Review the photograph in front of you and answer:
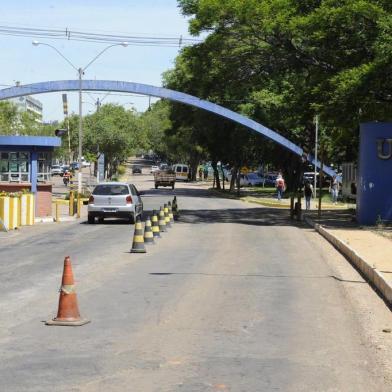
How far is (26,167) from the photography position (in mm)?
34188

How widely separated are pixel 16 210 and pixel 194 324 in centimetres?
1815

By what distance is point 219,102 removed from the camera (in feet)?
188

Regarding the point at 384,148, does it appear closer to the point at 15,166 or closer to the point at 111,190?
the point at 111,190

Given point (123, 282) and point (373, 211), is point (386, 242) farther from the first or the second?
point (123, 282)

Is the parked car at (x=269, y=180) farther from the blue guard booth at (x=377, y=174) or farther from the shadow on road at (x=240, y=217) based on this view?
the blue guard booth at (x=377, y=174)

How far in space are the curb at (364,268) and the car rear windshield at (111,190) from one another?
8198mm

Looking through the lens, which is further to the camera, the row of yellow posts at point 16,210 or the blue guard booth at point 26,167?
the blue guard booth at point 26,167

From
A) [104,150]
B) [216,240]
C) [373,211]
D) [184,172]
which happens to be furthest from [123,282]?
[184,172]

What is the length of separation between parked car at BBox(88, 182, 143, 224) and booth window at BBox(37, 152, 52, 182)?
281 inches

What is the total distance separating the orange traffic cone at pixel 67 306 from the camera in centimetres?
882

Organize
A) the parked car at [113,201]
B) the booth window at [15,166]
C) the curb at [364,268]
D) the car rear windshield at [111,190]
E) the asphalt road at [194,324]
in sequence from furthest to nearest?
the booth window at [15,166]
the car rear windshield at [111,190]
the parked car at [113,201]
the curb at [364,268]
the asphalt road at [194,324]

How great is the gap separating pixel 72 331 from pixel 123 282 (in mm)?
4199

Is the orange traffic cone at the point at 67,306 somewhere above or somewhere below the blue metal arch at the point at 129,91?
below

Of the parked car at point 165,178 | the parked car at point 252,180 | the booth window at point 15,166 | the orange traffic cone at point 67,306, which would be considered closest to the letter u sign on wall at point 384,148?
the booth window at point 15,166
